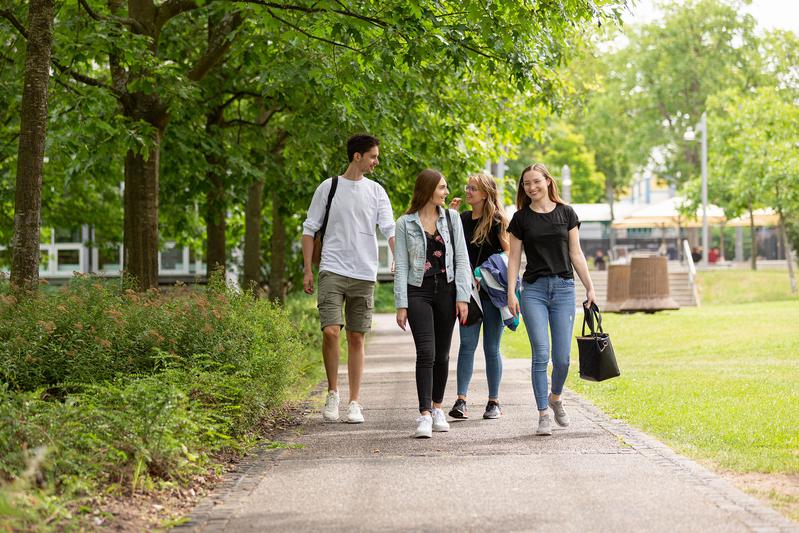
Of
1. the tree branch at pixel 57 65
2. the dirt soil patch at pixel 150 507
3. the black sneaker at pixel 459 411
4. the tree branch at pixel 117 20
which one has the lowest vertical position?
the dirt soil patch at pixel 150 507

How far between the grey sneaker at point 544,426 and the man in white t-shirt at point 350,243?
57.9 inches

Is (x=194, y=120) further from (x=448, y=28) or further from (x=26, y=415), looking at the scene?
(x=26, y=415)

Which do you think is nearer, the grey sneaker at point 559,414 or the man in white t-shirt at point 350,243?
the grey sneaker at point 559,414

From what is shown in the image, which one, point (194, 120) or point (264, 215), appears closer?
point (194, 120)

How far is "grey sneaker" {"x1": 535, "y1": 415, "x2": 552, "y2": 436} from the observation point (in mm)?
8516

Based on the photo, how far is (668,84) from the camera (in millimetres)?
67688

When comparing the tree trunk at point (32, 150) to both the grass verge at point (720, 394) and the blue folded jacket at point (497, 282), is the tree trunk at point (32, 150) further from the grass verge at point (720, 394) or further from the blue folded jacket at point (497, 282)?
the grass verge at point (720, 394)

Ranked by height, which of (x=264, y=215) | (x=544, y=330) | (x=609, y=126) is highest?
(x=609, y=126)

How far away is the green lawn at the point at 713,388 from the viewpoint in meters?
8.08

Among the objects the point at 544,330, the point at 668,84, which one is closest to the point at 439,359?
the point at 544,330

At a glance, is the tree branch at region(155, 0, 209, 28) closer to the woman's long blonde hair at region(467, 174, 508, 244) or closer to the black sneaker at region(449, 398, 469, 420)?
the woman's long blonde hair at region(467, 174, 508, 244)

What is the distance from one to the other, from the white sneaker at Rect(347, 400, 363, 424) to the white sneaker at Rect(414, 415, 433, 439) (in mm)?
976

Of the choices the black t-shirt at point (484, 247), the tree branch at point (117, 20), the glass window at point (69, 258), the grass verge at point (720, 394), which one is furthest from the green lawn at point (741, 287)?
the black t-shirt at point (484, 247)

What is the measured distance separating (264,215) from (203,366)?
2164 cm
